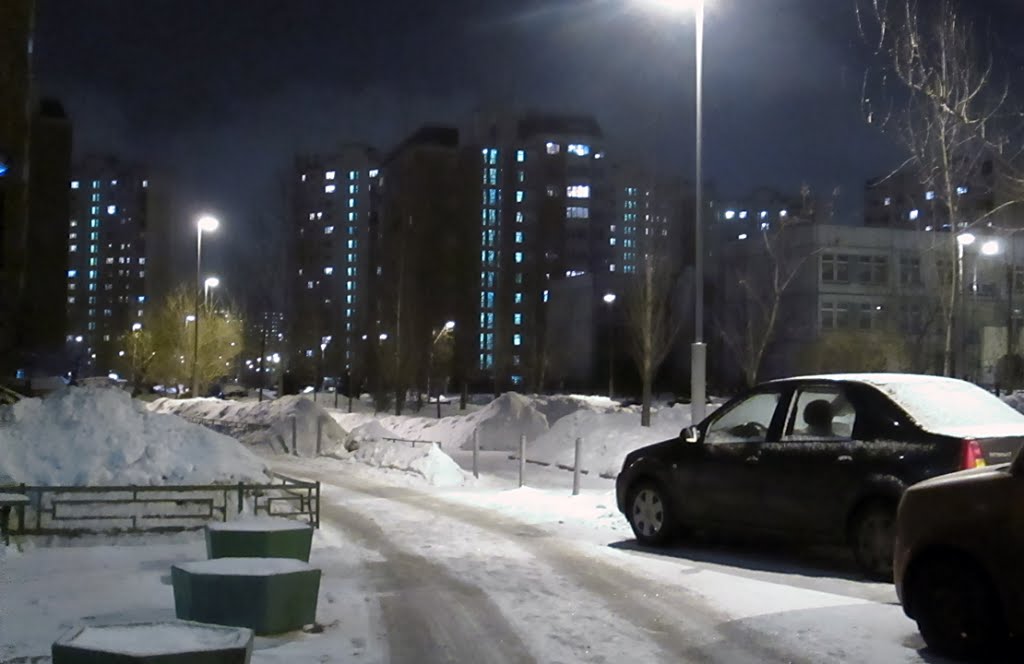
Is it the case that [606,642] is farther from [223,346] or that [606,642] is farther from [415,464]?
[223,346]

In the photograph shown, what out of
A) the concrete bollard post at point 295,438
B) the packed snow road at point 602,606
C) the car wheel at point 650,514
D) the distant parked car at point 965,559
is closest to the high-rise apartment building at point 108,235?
the concrete bollard post at point 295,438

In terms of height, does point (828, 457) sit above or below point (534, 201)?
below

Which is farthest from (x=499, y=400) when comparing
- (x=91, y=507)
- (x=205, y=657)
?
(x=205, y=657)

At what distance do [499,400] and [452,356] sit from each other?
3146cm

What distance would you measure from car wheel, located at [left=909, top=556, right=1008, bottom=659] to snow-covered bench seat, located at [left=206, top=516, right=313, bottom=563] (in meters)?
5.11

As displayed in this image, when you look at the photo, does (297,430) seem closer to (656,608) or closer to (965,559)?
(656,608)

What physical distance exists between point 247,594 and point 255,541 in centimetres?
197

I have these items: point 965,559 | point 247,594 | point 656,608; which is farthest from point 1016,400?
point 247,594

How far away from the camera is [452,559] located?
37.8 feet

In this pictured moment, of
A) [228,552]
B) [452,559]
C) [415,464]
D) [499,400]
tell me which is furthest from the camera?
[499,400]

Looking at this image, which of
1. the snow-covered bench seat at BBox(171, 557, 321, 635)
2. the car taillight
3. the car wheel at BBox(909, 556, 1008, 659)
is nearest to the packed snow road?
the car wheel at BBox(909, 556, 1008, 659)

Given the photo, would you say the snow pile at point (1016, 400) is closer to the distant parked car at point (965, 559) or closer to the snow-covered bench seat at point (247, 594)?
the distant parked car at point (965, 559)

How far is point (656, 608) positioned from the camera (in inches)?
349

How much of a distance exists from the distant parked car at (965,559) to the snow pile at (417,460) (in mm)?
13631
